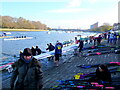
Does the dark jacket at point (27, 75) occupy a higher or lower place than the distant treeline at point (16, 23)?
lower

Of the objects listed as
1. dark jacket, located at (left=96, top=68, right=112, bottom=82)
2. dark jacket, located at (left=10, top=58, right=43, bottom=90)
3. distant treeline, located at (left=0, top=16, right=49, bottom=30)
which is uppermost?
distant treeline, located at (left=0, top=16, right=49, bottom=30)

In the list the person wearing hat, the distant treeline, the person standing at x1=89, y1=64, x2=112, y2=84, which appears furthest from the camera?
the distant treeline

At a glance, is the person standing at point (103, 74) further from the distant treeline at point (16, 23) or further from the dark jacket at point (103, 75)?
the distant treeline at point (16, 23)

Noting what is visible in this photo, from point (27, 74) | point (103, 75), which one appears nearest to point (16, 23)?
point (103, 75)

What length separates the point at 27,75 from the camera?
3471 mm

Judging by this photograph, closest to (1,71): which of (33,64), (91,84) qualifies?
(91,84)

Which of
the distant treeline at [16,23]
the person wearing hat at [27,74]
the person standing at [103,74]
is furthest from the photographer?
the distant treeline at [16,23]

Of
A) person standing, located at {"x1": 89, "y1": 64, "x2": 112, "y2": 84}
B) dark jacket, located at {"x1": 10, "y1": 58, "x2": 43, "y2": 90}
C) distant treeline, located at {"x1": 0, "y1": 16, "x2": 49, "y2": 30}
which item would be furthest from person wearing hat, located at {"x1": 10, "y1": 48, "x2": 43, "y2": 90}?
distant treeline, located at {"x1": 0, "y1": 16, "x2": 49, "y2": 30}

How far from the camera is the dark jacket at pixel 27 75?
3.47 m

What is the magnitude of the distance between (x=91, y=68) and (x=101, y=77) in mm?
3663

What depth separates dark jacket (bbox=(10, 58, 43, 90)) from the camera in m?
3.47

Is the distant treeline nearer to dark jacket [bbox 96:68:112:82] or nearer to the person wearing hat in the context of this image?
dark jacket [bbox 96:68:112:82]

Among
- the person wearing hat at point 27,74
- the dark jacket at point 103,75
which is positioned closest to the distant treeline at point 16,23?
the dark jacket at point 103,75

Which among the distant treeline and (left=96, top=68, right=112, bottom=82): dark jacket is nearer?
(left=96, top=68, right=112, bottom=82): dark jacket
